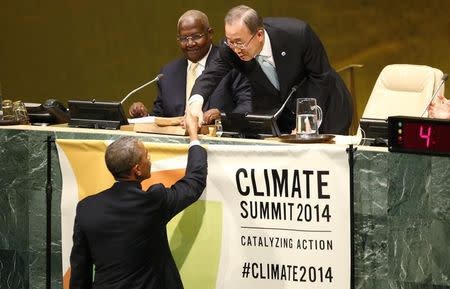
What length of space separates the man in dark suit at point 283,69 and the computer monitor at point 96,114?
1.21 feet

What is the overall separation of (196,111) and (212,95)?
90 cm

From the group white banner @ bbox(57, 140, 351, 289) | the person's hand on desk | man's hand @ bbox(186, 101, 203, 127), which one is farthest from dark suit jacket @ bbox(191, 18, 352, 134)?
the person's hand on desk

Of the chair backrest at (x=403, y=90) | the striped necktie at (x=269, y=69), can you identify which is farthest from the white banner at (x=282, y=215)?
the chair backrest at (x=403, y=90)

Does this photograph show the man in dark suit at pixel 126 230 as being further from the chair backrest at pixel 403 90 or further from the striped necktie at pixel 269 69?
the chair backrest at pixel 403 90

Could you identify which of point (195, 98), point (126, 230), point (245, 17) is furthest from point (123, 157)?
point (245, 17)

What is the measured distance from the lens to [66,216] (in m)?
4.94

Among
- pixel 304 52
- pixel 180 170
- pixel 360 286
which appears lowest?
pixel 360 286

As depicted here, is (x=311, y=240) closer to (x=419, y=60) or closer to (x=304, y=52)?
(x=304, y=52)

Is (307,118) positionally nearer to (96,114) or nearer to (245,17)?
(245,17)

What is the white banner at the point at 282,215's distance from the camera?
14.6ft

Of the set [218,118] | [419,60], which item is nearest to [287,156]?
[218,118]

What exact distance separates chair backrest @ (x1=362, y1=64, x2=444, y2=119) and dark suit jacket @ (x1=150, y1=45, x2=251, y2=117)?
891 millimetres

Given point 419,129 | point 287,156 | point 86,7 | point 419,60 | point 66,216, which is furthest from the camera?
point 86,7

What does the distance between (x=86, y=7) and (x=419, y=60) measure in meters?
2.68
